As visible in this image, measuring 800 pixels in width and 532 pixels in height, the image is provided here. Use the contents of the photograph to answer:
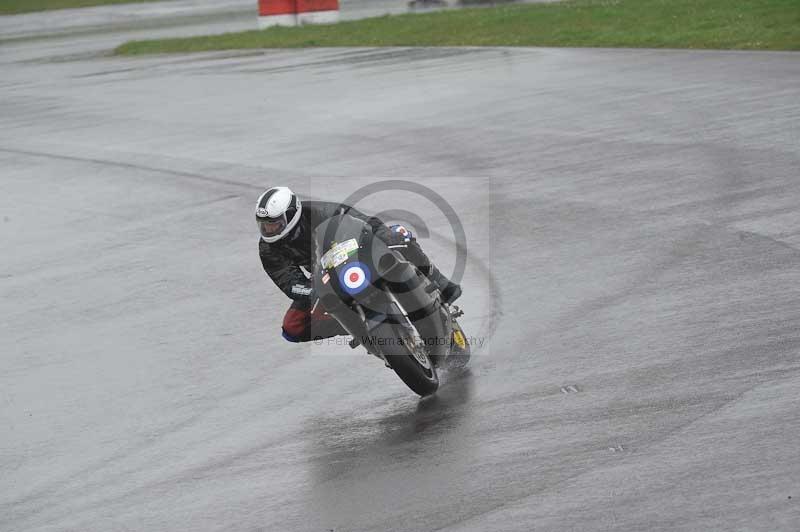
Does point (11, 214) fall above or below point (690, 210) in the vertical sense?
below

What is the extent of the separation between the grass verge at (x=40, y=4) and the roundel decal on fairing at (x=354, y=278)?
6215 cm

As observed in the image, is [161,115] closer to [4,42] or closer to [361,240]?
[361,240]

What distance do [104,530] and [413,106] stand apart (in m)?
15.4

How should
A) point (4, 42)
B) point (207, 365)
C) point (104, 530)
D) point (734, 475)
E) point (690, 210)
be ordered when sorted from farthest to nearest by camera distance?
point (4, 42), point (690, 210), point (207, 365), point (104, 530), point (734, 475)

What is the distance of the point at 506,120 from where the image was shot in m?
18.9

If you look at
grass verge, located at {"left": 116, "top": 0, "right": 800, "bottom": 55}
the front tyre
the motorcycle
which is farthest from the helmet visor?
grass verge, located at {"left": 116, "top": 0, "right": 800, "bottom": 55}

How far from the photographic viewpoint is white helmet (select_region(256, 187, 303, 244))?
27.3 feet

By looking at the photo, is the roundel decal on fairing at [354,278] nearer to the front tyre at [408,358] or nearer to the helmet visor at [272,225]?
the front tyre at [408,358]

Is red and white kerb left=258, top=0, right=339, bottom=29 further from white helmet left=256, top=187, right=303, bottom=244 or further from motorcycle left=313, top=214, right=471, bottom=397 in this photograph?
motorcycle left=313, top=214, right=471, bottom=397

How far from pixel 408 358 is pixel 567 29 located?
22870 mm

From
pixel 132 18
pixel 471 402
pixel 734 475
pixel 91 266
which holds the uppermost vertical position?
pixel 734 475

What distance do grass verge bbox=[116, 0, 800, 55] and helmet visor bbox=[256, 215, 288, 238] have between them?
55.8 feet

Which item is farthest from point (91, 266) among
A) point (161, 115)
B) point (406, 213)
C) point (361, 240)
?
point (161, 115)

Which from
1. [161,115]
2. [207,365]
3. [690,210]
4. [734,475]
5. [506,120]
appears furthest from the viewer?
[161,115]
